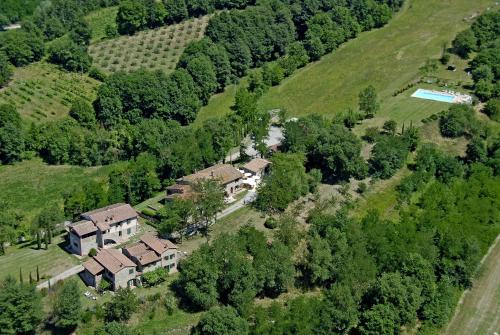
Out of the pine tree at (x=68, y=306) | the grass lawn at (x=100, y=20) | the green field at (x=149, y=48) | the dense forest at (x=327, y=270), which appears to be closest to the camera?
the pine tree at (x=68, y=306)

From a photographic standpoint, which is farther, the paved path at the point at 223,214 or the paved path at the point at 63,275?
the paved path at the point at 223,214

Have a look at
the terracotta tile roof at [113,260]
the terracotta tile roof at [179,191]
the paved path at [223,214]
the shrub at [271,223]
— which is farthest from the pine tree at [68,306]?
the shrub at [271,223]

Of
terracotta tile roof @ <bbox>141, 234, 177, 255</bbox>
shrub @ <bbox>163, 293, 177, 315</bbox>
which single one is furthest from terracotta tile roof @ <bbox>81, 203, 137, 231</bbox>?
shrub @ <bbox>163, 293, 177, 315</bbox>

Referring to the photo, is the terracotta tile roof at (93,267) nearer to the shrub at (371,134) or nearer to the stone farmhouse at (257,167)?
the stone farmhouse at (257,167)

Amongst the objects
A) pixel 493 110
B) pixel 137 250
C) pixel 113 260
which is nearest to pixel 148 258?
pixel 137 250

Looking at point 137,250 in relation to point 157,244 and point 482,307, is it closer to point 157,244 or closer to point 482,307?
point 157,244
